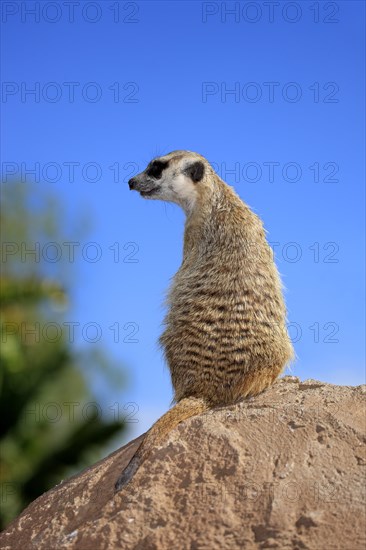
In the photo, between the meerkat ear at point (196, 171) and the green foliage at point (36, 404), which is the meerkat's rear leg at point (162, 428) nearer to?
the meerkat ear at point (196, 171)

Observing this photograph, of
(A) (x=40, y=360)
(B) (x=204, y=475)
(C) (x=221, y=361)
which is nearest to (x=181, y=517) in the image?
(B) (x=204, y=475)

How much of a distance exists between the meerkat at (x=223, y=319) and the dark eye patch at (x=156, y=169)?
2.56 feet

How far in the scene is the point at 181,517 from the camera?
13.9 feet

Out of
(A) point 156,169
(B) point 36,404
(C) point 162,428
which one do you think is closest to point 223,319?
(C) point 162,428

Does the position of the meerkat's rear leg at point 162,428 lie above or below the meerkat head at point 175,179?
below

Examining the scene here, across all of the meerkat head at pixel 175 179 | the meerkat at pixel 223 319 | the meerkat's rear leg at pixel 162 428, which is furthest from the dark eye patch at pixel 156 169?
the meerkat's rear leg at pixel 162 428

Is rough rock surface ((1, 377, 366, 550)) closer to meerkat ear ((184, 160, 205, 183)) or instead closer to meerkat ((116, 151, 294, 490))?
meerkat ((116, 151, 294, 490))

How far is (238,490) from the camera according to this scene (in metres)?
4.28

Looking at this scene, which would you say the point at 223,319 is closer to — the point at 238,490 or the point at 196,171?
the point at 238,490

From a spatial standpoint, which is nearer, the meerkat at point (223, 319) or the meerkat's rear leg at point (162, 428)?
the meerkat's rear leg at point (162, 428)

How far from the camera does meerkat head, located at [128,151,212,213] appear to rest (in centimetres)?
654

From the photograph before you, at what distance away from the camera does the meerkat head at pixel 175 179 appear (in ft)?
21.5

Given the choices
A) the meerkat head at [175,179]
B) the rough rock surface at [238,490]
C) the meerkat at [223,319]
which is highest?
the meerkat head at [175,179]

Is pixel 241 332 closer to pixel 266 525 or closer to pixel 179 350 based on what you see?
pixel 179 350
